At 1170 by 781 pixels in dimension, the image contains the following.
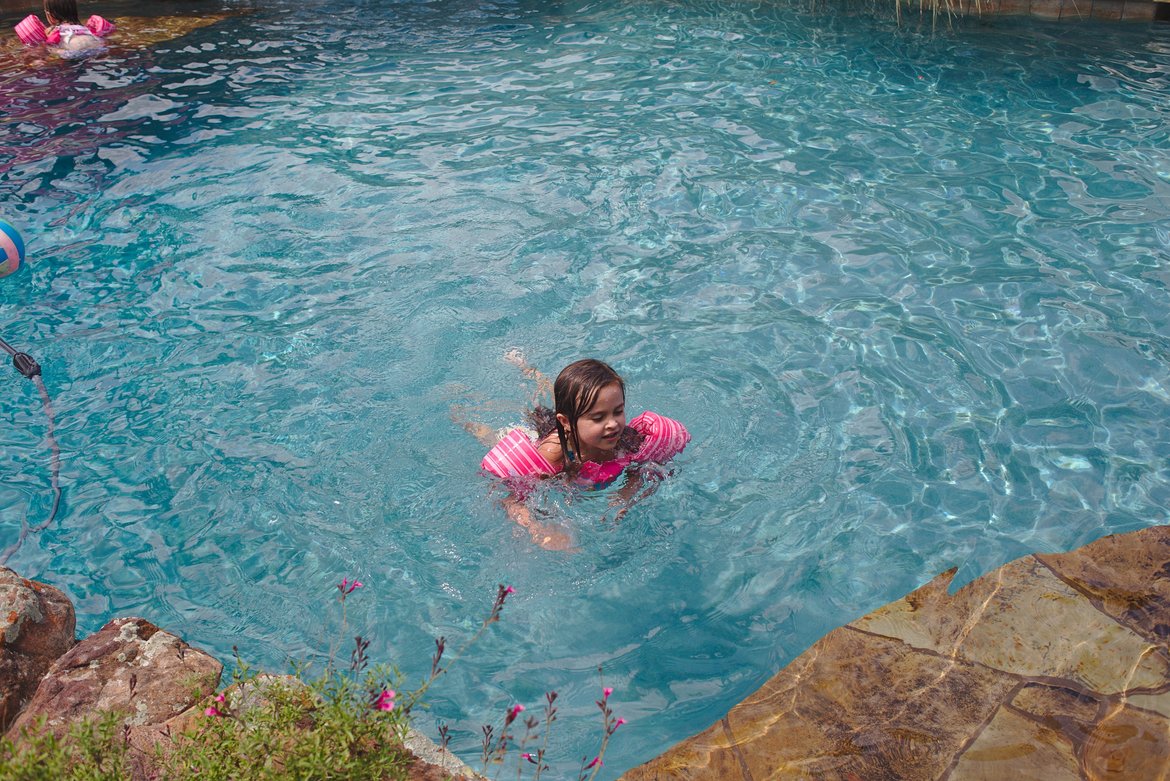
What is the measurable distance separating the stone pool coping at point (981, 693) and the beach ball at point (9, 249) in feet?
12.8

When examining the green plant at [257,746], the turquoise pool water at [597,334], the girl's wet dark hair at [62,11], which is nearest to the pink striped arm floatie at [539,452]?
the turquoise pool water at [597,334]

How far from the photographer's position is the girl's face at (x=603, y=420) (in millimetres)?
4215

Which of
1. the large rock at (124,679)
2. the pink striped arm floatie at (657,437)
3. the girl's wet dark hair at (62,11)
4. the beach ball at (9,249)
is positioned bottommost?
the pink striped arm floatie at (657,437)

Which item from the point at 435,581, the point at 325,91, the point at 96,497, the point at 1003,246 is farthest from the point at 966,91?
the point at 96,497

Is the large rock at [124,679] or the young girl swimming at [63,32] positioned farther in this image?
the young girl swimming at [63,32]

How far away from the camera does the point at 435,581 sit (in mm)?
4480

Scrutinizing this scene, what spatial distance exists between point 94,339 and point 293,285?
1282 mm

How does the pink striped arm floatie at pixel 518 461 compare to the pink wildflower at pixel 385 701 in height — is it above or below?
below

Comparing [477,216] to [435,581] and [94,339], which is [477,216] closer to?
[94,339]

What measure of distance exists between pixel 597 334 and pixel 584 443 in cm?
176

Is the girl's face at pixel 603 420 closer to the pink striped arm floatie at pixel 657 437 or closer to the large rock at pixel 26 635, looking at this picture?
the pink striped arm floatie at pixel 657 437

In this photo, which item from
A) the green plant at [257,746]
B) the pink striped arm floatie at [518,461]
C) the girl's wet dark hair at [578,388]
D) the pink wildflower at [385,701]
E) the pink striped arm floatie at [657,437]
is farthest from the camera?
the pink striped arm floatie at [657,437]

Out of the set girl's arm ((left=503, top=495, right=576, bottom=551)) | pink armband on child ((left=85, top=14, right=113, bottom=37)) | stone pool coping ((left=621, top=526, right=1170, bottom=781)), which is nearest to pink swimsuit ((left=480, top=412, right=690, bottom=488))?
girl's arm ((left=503, top=495, right=576, bottom=551))

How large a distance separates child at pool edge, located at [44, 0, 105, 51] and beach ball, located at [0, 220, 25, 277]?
7.23 metres
